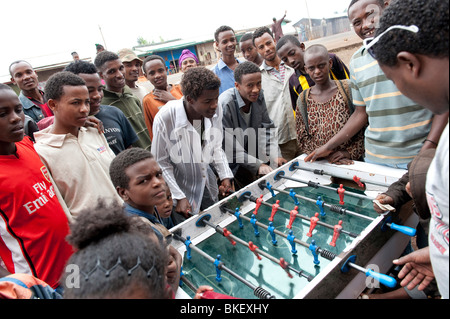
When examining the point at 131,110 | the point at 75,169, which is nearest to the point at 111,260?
the point at 75,169

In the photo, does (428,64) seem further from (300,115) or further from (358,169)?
(300,115)

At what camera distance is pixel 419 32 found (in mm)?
781

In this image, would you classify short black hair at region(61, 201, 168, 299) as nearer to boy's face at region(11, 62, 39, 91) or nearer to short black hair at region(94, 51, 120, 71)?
short black hair at region(94, 51, 120, 71)

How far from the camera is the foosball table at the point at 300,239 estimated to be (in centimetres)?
152

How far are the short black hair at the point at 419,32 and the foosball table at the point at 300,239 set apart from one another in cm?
104

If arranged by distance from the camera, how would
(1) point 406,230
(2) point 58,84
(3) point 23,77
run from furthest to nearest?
(3) point 23,77
(2) point 58,84
(1) point 406,230

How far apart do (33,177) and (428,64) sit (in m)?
2.07

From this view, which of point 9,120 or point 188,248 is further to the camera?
point 188,248

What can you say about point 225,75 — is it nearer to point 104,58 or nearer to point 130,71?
point 130,71

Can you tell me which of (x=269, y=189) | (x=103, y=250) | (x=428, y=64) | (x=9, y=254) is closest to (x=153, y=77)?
(x=269, y=189)

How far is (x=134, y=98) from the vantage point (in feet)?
11.6

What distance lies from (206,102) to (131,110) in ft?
4.56

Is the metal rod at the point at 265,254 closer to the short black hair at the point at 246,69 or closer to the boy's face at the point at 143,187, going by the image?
the boy's face at the point at 143,187
